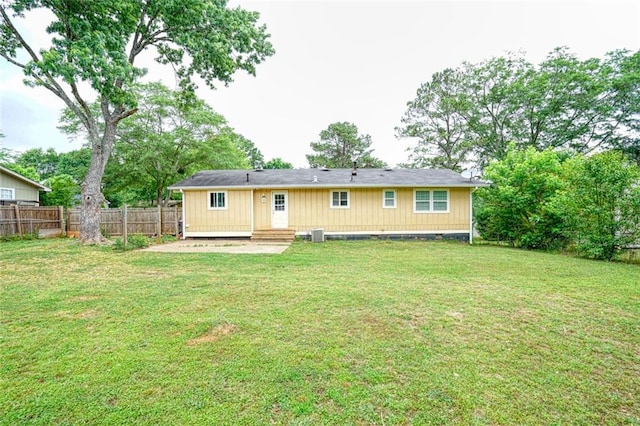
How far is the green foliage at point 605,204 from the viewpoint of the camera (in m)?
7.69

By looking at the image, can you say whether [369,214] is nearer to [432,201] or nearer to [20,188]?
[432,201]

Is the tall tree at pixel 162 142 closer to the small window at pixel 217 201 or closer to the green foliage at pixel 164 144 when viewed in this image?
the green foliage at pixel 164 144

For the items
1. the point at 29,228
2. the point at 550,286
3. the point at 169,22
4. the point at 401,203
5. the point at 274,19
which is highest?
the point at 274,19

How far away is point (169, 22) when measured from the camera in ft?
33.0

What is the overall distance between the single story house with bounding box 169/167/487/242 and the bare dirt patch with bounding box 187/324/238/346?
9.22m

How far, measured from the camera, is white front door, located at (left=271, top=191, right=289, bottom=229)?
12.5 m

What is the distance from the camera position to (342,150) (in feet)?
105

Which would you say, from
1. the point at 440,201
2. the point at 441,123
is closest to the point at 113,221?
the point at 440,201

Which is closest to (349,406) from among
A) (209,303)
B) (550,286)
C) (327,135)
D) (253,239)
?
(209,303)

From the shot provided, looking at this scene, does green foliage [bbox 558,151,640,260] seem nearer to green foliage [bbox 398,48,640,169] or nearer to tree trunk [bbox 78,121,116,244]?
green foliage [bbox 398,48,640,169]

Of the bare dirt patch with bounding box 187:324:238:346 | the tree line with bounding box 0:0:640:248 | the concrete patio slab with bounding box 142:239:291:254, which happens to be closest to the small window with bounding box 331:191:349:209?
the concrete patio slab with bounding box 142:239:291:254

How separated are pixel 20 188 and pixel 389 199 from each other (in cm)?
2080

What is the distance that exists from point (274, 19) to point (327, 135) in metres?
17.4

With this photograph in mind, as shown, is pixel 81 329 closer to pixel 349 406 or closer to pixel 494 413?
pixel 349 406
